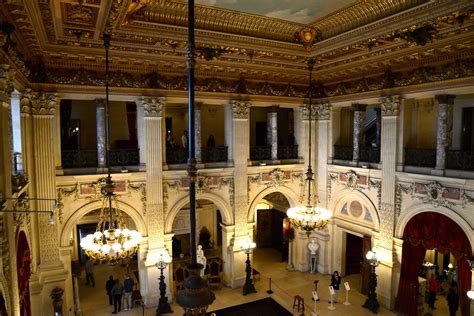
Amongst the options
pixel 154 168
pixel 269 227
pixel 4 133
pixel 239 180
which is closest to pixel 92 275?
pixel 154 168

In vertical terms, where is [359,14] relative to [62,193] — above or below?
above

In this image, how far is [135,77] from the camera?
9805mm

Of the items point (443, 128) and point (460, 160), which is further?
point (443, 128)

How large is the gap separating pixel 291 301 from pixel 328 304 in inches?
42.8

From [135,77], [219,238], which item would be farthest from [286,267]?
[135,77]

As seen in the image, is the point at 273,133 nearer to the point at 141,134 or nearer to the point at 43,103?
the point at 141,134

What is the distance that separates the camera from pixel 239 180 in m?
11.4

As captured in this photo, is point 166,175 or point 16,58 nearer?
point 16,58

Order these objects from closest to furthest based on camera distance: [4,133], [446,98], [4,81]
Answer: [4,81] < [4,133] < [446,98]

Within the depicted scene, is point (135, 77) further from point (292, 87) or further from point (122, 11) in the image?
point (292, 87)

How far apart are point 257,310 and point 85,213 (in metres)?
5.51

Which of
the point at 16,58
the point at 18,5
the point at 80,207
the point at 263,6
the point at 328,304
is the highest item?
the point at 263,6

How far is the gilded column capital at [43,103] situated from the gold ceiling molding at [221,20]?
3.51m

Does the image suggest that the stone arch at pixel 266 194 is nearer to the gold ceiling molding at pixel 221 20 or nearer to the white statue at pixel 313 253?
the white statue at pixel 313 253
